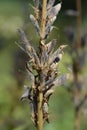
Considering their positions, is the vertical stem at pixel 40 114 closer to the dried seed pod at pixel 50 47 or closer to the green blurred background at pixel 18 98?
the dried seed pod at pixel 50 47

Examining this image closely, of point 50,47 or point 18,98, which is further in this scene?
point 18,98

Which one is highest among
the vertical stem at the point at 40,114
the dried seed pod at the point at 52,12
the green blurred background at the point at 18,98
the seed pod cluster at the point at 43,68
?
the green blurred background at the point at 18,98

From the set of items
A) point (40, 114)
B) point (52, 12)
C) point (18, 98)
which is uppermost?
point (18, 98)

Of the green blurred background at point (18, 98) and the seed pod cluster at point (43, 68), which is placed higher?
the green blurred background at point (18, 98)

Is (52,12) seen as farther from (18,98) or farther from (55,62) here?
(18,98)

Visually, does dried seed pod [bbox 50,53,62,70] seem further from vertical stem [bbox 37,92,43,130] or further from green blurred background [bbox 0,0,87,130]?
green blurred background [bbox 0,0,87,130]

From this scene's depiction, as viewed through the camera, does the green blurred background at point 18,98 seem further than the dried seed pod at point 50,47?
Yes

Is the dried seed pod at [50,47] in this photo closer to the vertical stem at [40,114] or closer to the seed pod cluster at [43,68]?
the seed pod cluster at [43,68]

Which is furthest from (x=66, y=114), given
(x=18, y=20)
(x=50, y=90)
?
(x=50, y=90)

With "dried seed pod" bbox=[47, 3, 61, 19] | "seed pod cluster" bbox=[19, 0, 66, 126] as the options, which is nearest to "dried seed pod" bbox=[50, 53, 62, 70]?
"seed pod cluster" bbox=[19, 0, 66, 126]

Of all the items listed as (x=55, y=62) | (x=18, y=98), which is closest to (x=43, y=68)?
(x=55, y=62)

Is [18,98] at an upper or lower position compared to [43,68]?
upper

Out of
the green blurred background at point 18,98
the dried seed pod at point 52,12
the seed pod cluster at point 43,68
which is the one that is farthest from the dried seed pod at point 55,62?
the green blurred background at point 18,98
